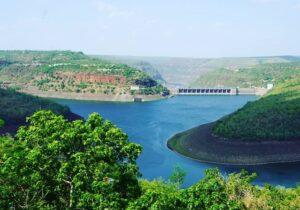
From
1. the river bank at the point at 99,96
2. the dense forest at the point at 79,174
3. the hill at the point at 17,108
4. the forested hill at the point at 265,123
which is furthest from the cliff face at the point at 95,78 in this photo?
the dense forest at the point at 79,174

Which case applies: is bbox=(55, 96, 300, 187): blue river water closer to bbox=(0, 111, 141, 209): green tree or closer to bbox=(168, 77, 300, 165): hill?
bbox=(168, 77, 300, 165): hill

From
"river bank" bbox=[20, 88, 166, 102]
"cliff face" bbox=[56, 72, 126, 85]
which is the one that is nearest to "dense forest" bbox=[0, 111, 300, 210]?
"river bank" bbox=[20, 88, 166, 102]

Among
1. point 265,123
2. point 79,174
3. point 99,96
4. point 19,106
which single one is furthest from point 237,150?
point 99,96

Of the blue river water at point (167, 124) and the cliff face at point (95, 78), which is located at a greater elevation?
the cliff face at point (95, 78)

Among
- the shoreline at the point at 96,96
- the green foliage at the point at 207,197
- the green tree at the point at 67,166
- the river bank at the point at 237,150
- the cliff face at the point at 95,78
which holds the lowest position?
the shoreline at the point at 96,96

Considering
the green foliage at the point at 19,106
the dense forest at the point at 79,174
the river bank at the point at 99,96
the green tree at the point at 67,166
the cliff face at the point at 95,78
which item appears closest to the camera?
the dense forest at the point at 79,174

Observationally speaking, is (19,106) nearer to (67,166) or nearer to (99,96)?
(99,96)

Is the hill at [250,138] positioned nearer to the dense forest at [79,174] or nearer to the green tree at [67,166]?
the dense forest at [79,174]
